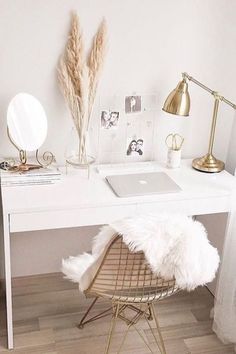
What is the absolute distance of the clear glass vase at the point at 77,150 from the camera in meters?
2.38

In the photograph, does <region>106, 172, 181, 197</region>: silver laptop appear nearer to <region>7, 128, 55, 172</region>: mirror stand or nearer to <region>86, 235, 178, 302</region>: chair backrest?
<region>7, 128, 55, 172</region>: mirror stand

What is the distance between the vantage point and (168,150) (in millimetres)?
2508

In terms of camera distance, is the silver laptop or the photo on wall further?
the photo on wall

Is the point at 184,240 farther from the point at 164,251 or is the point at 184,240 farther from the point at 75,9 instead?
Result: the point at 75,9

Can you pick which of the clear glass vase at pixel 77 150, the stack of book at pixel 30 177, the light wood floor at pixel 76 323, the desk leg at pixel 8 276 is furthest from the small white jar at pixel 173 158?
the desk leg at pixel 8 276

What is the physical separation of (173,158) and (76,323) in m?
0.95

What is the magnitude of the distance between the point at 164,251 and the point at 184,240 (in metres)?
0.08

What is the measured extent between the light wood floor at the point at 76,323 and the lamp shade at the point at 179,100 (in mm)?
1025

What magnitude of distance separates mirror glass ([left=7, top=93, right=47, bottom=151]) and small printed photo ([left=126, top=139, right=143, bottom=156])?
471 mm

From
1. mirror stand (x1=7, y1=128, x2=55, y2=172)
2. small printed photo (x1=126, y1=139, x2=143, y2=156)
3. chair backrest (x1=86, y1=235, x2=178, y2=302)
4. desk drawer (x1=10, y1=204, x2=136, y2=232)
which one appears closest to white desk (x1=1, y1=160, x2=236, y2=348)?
desk drawer (x1=10, y1=204, x2=136, y2=232)

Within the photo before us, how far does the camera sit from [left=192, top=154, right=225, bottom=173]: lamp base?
2479 millimetres

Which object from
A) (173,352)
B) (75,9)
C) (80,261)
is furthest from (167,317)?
(75,9)

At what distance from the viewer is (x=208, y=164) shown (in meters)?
2.49

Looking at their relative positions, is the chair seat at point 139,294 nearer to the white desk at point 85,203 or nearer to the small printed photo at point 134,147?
the white desk at point 85,203
